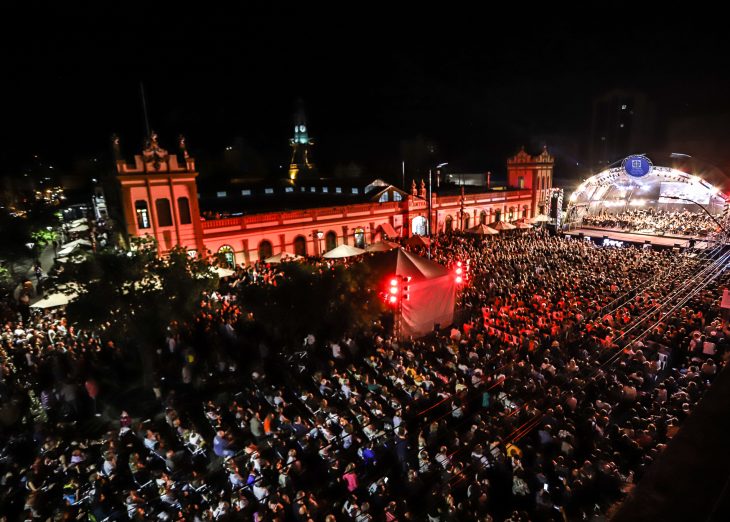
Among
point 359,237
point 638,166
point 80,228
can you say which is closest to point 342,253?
point 359,237

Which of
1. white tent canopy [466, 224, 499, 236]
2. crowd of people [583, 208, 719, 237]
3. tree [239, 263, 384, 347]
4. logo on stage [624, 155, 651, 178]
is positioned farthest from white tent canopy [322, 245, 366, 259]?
crowd of people [583, 208, 719, 237]

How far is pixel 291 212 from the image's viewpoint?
1078 inches

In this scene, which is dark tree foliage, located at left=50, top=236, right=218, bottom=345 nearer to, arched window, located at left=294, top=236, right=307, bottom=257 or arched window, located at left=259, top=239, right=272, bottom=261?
arched window, located at left=259, top=239, right=272, bottom=261

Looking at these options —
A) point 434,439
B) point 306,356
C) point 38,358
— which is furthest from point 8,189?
point 434,439

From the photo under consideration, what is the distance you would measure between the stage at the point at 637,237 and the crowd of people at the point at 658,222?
1.12 m

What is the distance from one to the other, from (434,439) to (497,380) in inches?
109

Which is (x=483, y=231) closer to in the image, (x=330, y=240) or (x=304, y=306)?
(x=330, y=240)

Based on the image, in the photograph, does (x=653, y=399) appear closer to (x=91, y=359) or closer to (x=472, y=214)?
(x=91, y=359)

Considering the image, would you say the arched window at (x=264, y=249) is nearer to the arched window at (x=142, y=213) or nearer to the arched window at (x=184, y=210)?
the arched window at (x=184, y=210)

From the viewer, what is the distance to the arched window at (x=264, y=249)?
2678 cm

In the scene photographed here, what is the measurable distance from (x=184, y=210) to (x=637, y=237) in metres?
35.1

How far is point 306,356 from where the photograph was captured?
13.0 metres

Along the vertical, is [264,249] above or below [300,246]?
above

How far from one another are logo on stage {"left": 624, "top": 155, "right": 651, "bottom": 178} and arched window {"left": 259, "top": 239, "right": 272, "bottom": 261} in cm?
2624
